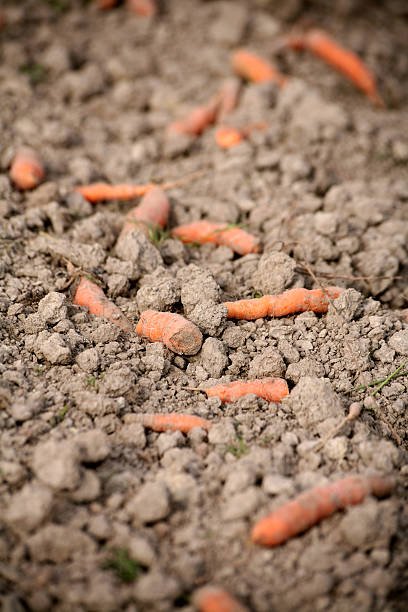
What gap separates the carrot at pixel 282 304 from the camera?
309cm

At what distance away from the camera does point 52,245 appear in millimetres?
3387

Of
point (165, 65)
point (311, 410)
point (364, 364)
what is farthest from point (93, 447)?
point (165, 65)

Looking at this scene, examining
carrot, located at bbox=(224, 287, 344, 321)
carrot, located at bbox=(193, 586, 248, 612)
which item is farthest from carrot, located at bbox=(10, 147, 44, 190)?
carrot, located at bbox=(193, 586, 248, 612)

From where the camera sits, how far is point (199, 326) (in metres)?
2.98

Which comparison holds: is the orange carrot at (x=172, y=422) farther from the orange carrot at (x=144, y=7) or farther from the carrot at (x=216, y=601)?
the orange carrot at (x=144, y=7)

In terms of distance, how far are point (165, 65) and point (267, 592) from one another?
15.2 feet

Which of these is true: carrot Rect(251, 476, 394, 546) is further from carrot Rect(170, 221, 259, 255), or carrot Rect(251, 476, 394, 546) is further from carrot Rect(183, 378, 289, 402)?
carrot Rect(170, 221, 259, 255)

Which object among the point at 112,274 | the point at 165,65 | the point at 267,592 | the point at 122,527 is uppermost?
the point at 165,65

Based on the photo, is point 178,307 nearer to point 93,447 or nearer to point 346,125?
point 93,447

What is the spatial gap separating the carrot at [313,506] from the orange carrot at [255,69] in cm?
381

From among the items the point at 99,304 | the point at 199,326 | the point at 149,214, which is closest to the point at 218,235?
the point at 149,214

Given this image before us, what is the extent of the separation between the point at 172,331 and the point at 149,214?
1036 millimetres

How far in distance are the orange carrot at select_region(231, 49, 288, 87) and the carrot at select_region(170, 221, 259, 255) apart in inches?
81.0

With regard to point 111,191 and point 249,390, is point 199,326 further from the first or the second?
point 111,191
